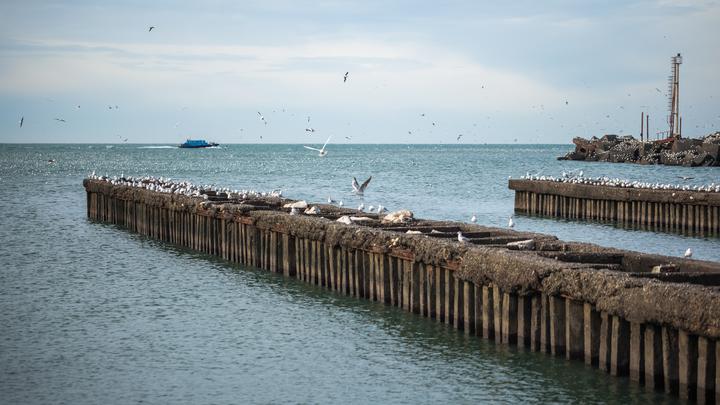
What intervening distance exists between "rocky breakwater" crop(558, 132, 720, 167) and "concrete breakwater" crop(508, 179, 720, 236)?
178ft

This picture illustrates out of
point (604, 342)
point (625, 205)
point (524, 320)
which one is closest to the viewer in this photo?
point (604, 342)

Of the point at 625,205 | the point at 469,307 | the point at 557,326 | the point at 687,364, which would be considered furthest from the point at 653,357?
the point at 625,205

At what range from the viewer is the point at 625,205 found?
41.1m

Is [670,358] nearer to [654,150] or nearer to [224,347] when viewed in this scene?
[224,347]

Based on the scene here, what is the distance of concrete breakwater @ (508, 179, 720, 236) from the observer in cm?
3741

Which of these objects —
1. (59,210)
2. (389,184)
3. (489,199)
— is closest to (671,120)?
(389,184)

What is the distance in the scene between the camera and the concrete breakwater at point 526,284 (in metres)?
12.8

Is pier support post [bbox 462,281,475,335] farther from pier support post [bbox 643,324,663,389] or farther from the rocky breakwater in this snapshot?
the rocky breakwater

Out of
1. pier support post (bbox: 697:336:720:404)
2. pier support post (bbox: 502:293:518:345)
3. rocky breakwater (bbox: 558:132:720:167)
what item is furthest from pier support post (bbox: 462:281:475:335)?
rocky breakwater (bbox: 558:132:720:167)

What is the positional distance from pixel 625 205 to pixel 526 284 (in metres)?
27.1

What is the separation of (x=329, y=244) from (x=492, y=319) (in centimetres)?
616

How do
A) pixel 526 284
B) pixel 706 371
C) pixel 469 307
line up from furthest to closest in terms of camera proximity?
1. pixel 469 307
2. pixel 526 284
3. pixel 706 371

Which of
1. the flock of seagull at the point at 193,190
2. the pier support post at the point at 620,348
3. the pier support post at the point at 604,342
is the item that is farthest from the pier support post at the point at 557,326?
the flock of seagull at the point at 193,190

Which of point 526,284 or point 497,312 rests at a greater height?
point 526,284
